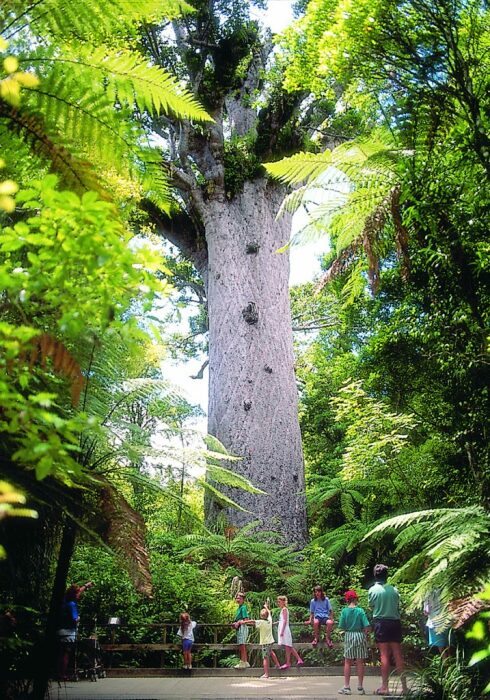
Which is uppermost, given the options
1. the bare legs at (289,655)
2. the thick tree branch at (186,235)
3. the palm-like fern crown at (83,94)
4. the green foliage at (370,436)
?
the thick tree branch at (186,235)

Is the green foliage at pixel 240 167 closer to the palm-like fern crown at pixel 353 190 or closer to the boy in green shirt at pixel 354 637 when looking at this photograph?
the palm-like fern crown at pixel 353 190

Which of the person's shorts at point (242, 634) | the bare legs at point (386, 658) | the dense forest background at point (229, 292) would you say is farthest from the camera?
the person's shorts at point (242, 634)

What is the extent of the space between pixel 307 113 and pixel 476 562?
1045cm

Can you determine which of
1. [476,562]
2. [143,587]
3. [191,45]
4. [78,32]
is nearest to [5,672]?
A: [143,587]

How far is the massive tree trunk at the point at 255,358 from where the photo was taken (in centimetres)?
1048

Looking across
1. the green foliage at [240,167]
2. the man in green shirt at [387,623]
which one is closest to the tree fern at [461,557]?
the man in green shirt at [387,623]

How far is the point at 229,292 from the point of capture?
11.8 metres

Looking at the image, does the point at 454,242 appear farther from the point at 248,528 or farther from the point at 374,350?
the point at 248,528

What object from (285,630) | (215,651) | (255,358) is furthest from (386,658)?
(255,358)

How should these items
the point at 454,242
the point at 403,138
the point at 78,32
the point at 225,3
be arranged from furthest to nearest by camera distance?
1. the point at 225,3
2. the point at 403,138
3. the point at 454,242
4. the point at 78,32

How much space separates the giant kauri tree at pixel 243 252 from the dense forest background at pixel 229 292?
0.16 ft

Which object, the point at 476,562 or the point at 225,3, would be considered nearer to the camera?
the point at 476,562

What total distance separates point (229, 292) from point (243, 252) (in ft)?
2.81

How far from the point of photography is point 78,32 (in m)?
3.15
